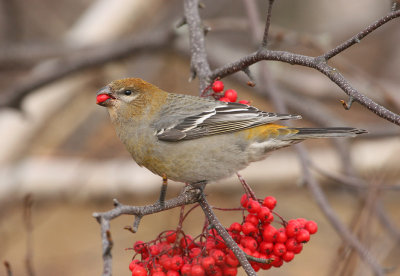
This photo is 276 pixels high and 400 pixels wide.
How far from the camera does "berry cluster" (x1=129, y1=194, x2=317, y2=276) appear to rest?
2.26m

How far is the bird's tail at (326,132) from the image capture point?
2.62 meters

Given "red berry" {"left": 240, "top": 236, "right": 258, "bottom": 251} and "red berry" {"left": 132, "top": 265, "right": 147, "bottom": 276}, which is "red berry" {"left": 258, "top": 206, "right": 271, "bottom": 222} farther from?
"red berry" {"left": 132, "top": 265, "right": 147, "bottom": 276}

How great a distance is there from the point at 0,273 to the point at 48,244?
867mm

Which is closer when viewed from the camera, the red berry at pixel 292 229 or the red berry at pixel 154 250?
the red berry at pixel 154 250

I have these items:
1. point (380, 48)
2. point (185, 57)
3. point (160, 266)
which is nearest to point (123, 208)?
point (160, 266)

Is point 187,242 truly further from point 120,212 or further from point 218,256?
point 120,212

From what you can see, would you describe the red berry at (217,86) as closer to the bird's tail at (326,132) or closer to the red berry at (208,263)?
the bird's tail at (326,132)

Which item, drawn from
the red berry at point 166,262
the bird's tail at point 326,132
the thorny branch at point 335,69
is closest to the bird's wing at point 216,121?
the bird's tail at point 326,132

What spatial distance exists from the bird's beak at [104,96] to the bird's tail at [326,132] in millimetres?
1124

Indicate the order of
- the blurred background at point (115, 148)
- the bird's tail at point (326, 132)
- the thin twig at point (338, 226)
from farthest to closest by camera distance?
the blurred background at point (115, 148) → the thin twig at point (338, 226) → the bird's tail at point (326, 132)

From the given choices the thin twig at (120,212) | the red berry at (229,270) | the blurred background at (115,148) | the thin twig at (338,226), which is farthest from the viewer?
the blurred background at (115,148)

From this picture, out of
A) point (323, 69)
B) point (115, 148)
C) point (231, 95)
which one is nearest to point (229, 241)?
point (323, 69)

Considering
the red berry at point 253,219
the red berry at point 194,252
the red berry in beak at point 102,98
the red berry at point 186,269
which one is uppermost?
the red berry in beak at point 102,98

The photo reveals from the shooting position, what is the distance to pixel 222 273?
2.32m
